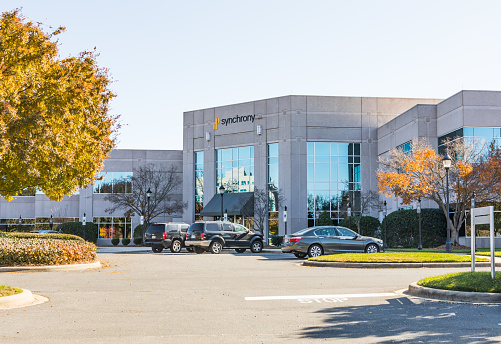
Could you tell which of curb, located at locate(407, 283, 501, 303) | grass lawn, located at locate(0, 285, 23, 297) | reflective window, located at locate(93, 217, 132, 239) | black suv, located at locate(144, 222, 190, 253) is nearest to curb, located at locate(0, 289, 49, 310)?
grass lawn, located at locate(0, 285, 23, 297)

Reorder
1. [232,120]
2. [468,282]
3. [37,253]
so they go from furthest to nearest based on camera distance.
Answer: [232,120] → [37,253] → [468,282]

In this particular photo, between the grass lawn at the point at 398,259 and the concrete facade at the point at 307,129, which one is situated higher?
the concrete facade at the point at 307,129

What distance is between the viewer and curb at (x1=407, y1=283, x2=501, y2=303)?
11.1m

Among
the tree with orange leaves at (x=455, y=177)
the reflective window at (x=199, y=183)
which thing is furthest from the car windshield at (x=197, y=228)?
the reflective window at (x=199, y=183)

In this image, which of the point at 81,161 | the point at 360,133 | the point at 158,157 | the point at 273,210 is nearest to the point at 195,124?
the point at 158,157

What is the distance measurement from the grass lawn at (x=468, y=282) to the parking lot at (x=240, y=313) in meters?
0.74

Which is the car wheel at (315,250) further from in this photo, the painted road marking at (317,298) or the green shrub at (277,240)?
the green shrub at (277,240)

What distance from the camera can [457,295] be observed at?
11.4m

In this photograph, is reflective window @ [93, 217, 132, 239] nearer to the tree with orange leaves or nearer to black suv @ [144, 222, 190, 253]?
black suv @ [144, 222, 190, 253]

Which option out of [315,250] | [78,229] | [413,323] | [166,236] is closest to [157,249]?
[166,236]

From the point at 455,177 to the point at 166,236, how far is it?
1705cm

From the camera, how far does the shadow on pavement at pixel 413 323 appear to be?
26.2 feet

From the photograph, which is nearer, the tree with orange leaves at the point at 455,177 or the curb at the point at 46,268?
the curb at the point at 46,268

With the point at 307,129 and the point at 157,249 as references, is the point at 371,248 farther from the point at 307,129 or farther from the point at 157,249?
the point at 307,129
